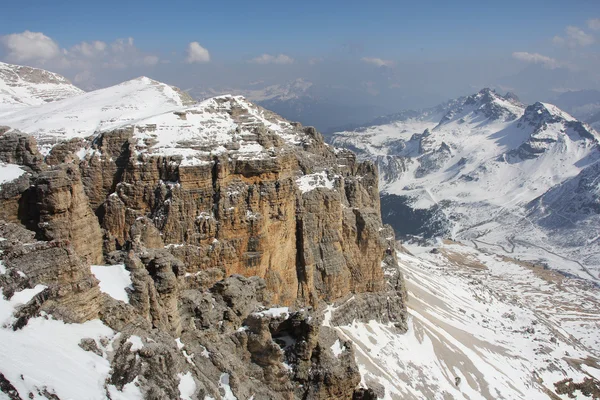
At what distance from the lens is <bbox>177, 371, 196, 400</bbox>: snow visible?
75.0 ft

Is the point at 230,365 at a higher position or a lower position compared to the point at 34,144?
lower

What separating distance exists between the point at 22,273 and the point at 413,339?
223ft

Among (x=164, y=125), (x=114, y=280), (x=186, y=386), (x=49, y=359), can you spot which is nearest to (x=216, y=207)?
(x=164, y=125)

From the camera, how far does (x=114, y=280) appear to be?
1149 inches

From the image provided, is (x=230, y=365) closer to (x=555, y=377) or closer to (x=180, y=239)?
(x=180, y=239)

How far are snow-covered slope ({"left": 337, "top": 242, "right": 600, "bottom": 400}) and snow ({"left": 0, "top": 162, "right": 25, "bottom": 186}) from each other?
3486 centimetres

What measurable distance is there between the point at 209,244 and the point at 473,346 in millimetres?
65858

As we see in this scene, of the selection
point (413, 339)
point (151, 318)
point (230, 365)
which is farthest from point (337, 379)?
point (413, 339)

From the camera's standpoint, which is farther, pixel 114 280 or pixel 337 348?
pixel 337 348

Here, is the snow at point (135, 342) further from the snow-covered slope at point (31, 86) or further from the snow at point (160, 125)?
the snow-covered slope at point (31, 86)

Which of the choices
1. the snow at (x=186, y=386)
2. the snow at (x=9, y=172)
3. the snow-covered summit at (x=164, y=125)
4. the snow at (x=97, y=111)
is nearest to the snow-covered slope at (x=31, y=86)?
the snow at (x=97, y=111)

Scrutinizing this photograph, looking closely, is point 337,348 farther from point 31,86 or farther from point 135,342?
point 31,86

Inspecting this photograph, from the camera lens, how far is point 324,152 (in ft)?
287

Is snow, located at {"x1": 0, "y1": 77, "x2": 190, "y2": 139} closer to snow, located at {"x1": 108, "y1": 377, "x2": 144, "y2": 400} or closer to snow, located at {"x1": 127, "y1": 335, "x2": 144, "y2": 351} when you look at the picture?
snow, located at {"x1": 127, "y1": 335, "x2": 144, "y2": 351}
